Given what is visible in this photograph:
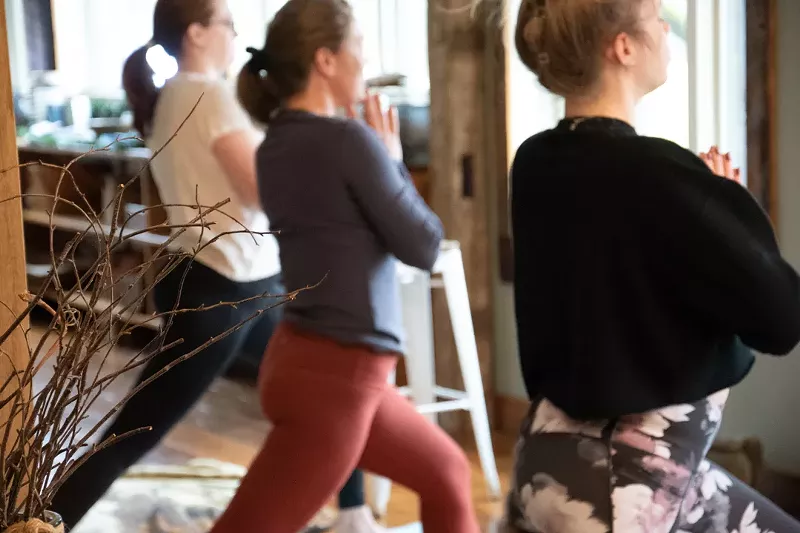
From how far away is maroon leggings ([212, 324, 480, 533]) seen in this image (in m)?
1.52

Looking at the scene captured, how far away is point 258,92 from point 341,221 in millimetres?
307

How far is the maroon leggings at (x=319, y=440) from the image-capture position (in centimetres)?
152

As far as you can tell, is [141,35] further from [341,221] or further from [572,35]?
[572,35]

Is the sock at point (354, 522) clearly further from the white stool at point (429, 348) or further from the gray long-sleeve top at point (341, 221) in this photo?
the gray long-sleeve top at point (341, 221)

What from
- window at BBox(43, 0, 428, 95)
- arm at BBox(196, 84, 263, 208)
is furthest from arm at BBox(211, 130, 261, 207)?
window at BBox(43, 0, 428, 95)

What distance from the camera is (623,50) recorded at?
1.20 m

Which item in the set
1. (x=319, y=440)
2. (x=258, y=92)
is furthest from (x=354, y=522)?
(x=258, y=92)

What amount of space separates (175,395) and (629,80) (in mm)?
1065

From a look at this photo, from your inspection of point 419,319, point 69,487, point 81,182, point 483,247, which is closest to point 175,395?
point 69,487

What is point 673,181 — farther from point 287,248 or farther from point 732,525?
point 287,248

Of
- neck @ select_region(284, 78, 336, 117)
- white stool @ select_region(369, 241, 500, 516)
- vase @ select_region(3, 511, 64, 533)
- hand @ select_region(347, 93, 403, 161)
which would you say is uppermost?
neck @ select_region(284, 78, 336, 117)

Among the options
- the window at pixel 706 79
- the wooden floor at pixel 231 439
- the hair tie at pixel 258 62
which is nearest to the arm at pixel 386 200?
the hair tie at pixel 258 62

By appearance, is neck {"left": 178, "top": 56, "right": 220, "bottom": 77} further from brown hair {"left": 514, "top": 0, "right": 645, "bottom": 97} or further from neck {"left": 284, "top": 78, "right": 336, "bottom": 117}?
brown hair {"left": 514, "top": 0, "right": 645, "bottom": 97}

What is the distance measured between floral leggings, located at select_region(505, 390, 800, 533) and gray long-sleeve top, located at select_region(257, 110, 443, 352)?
1.36ft
